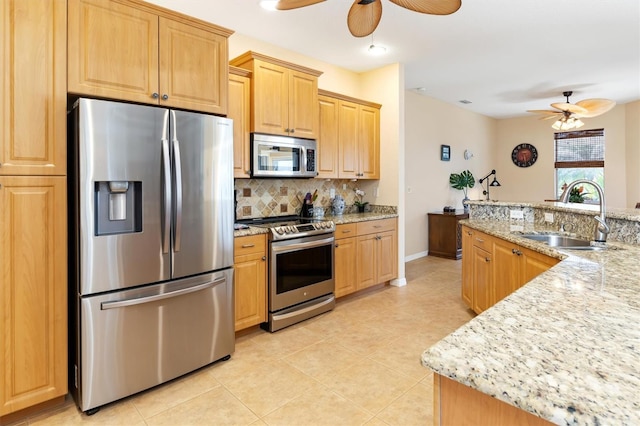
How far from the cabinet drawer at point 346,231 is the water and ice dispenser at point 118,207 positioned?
199 centimetres

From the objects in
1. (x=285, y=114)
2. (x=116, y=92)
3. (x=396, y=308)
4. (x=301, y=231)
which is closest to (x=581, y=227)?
(x=396, y=308)

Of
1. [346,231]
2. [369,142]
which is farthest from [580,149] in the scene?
[346,231]

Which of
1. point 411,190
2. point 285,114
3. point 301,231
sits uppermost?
point 285,114

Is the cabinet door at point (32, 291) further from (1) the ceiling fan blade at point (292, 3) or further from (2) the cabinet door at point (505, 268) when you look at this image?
(2) the cabinet door at point (505, 268)

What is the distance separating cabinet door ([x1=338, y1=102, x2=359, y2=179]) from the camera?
414 centimetres

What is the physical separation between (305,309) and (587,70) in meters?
4.71

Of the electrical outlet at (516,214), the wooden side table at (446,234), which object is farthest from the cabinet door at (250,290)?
the wooden side table at (446,234)

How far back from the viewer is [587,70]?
4684 millimetres

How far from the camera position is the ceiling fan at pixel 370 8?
1.99 meters

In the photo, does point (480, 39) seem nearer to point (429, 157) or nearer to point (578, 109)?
point (578, 109)

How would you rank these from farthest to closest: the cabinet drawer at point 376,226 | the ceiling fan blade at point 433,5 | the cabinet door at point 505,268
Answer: the cabinet drawer at point 376,226, the cabinet door at point 505,268, the ceiling fan blade at point 433,5

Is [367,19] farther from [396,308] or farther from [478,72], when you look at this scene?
[478,72]

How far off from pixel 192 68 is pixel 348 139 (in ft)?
7.08

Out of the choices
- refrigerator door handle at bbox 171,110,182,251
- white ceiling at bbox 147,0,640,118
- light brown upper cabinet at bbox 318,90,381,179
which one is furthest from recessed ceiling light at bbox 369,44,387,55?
refrigerator door handle at bbox 171,110,182,251
